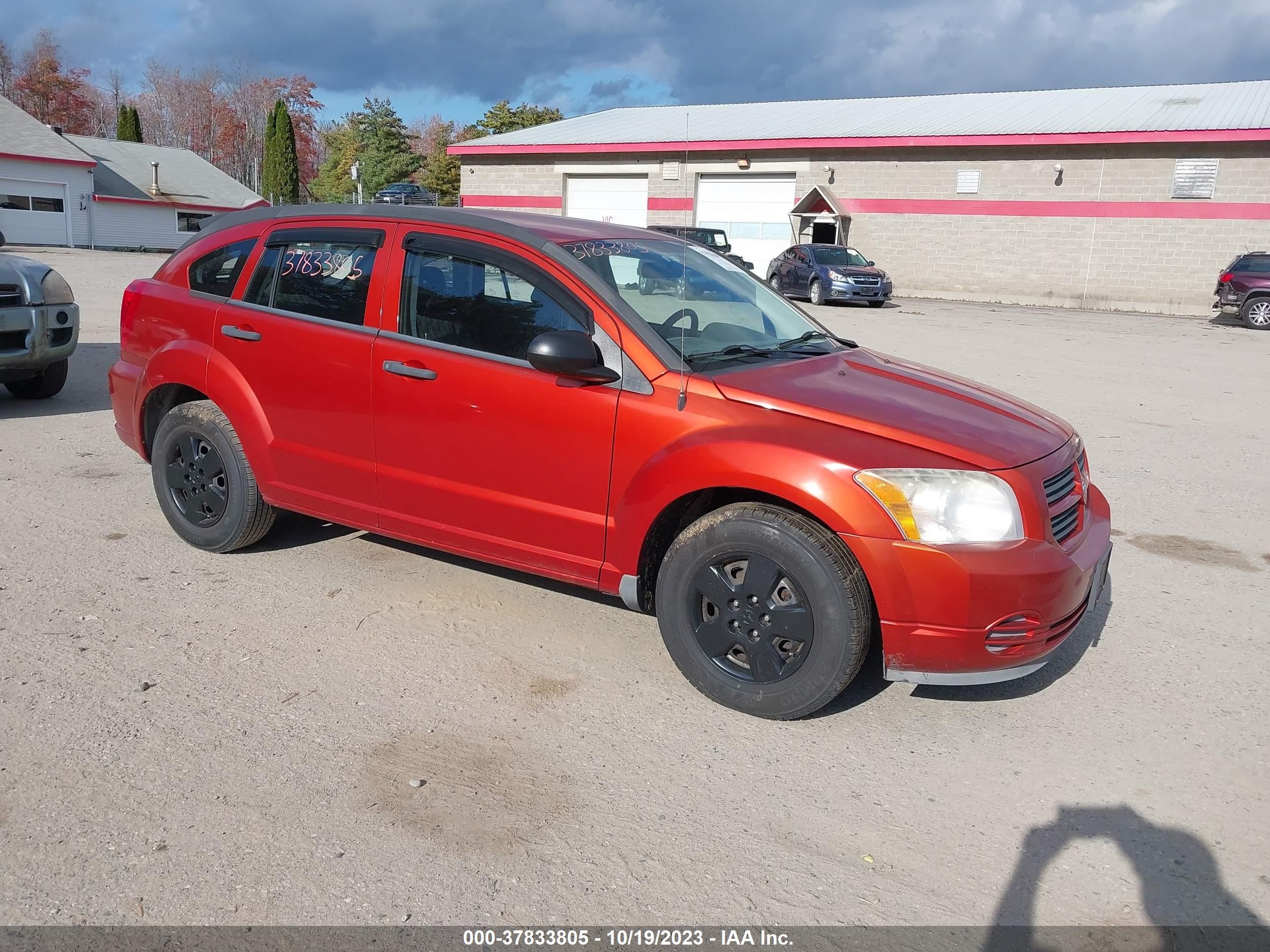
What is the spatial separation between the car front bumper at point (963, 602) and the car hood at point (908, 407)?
344mm

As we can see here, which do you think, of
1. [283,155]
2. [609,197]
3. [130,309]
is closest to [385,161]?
[283,155]

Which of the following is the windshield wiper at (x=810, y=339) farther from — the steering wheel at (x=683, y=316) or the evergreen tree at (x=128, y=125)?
the evergreen tree at (x=128, y=125)

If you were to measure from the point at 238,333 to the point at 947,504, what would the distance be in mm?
3383

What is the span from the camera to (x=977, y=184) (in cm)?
3112

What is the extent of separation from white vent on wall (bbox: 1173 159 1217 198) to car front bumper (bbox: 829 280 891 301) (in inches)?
405

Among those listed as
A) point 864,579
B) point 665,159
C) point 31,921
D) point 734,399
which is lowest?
point 31,921

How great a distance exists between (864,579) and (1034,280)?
3029cm

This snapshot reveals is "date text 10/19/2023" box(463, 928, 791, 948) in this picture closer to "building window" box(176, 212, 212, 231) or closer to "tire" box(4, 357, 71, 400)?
"tire" box(4, 357, 71, 400)

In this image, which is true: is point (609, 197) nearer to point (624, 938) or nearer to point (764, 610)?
point (764, 610)

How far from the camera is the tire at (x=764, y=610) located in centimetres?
347

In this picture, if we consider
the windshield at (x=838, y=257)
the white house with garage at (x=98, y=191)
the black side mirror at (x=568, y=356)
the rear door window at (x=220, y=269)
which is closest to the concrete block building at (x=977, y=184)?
the windshield at (x=838, y=257)

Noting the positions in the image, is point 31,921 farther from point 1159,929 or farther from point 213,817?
point 1159,929

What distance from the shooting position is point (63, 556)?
16.6ft

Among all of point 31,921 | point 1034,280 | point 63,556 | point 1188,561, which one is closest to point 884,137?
point 1034,280
